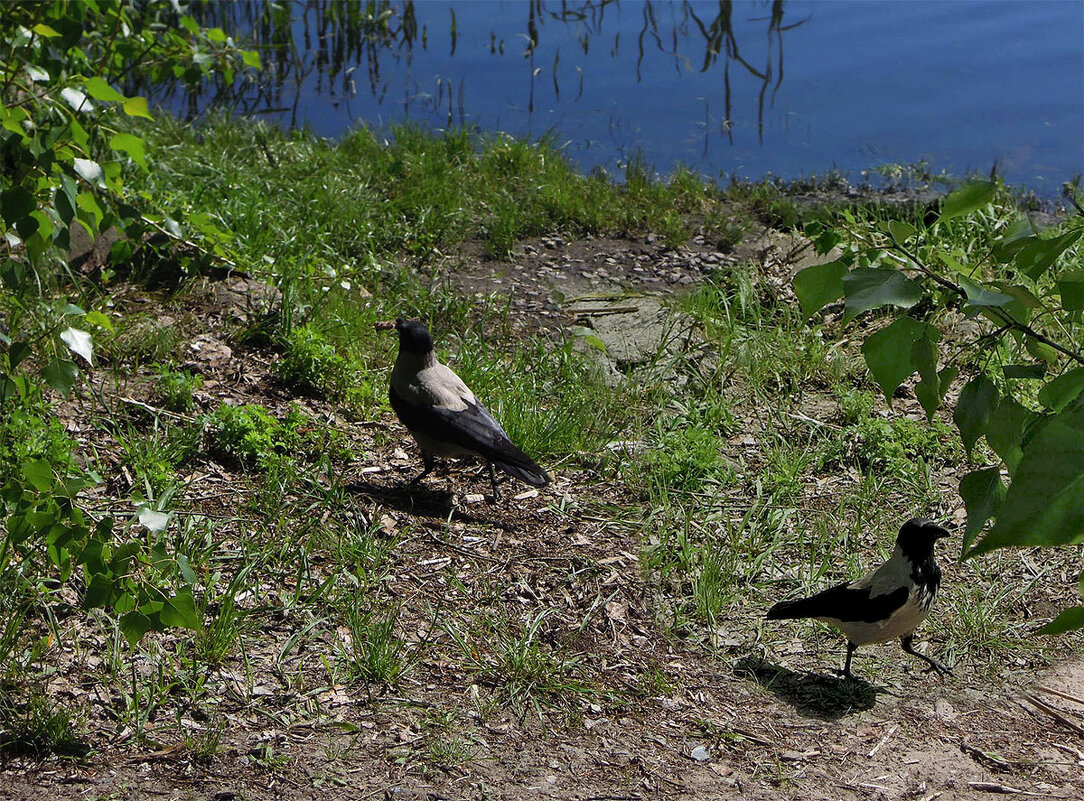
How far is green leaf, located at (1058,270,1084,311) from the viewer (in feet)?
5.28

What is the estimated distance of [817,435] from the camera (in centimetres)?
541

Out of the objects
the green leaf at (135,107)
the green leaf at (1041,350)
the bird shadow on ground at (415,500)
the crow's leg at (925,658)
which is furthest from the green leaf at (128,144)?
the crow's leg at (925,658)

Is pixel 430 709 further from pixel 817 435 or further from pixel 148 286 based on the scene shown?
pixel 148 286

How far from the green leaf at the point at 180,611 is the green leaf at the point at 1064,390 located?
5.56 feet

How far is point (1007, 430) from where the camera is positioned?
1837 mm

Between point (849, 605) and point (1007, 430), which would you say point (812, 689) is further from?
point (1007, 430)

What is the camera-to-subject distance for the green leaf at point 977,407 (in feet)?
6.06

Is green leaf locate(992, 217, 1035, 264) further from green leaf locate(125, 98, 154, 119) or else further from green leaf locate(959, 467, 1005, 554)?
green leaf locate(125, 98, 154, 119)

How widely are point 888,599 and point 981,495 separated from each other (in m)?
1.90

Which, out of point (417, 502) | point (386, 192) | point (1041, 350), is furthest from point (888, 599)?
point (386, 192)

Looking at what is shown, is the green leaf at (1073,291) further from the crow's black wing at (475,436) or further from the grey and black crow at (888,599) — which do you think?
the crow's black wing at (475,436)

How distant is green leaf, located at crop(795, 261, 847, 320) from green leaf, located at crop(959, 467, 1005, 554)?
0.38 metres

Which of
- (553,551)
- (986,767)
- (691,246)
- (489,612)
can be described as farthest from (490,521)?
(691,246)

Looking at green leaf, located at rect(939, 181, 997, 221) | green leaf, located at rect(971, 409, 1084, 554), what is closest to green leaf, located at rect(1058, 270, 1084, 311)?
green leaf, located at rect(939, 181, 997, 221)
